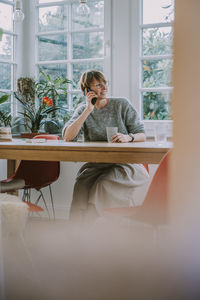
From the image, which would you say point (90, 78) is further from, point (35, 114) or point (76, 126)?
point (35, 114)

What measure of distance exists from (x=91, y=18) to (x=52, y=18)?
1.36ft

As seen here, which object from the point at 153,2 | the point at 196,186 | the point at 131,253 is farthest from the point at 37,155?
the point at 153,2

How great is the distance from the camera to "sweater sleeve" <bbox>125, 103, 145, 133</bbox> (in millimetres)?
2628

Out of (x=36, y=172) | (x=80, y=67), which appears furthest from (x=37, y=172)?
(x=80, y=67)

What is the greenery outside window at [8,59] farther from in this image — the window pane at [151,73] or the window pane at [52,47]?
the window pane at [151,73]

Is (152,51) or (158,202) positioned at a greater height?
(152,51)

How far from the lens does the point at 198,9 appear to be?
1.45 ft

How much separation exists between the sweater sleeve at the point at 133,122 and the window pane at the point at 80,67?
1.01m

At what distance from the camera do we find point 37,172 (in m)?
2.80

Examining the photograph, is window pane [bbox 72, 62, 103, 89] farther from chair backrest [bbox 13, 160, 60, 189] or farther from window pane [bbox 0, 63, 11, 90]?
chair backrest [bbox 13, 160, 60, 189]

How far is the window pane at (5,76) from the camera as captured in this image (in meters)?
3.68

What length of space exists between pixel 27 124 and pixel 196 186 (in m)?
3.27

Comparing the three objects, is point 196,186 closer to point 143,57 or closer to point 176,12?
point 176,12

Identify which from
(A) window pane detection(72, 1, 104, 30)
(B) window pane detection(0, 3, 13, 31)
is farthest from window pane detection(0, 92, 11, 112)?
(A) window pane detection(72, 1, 104, 30)
